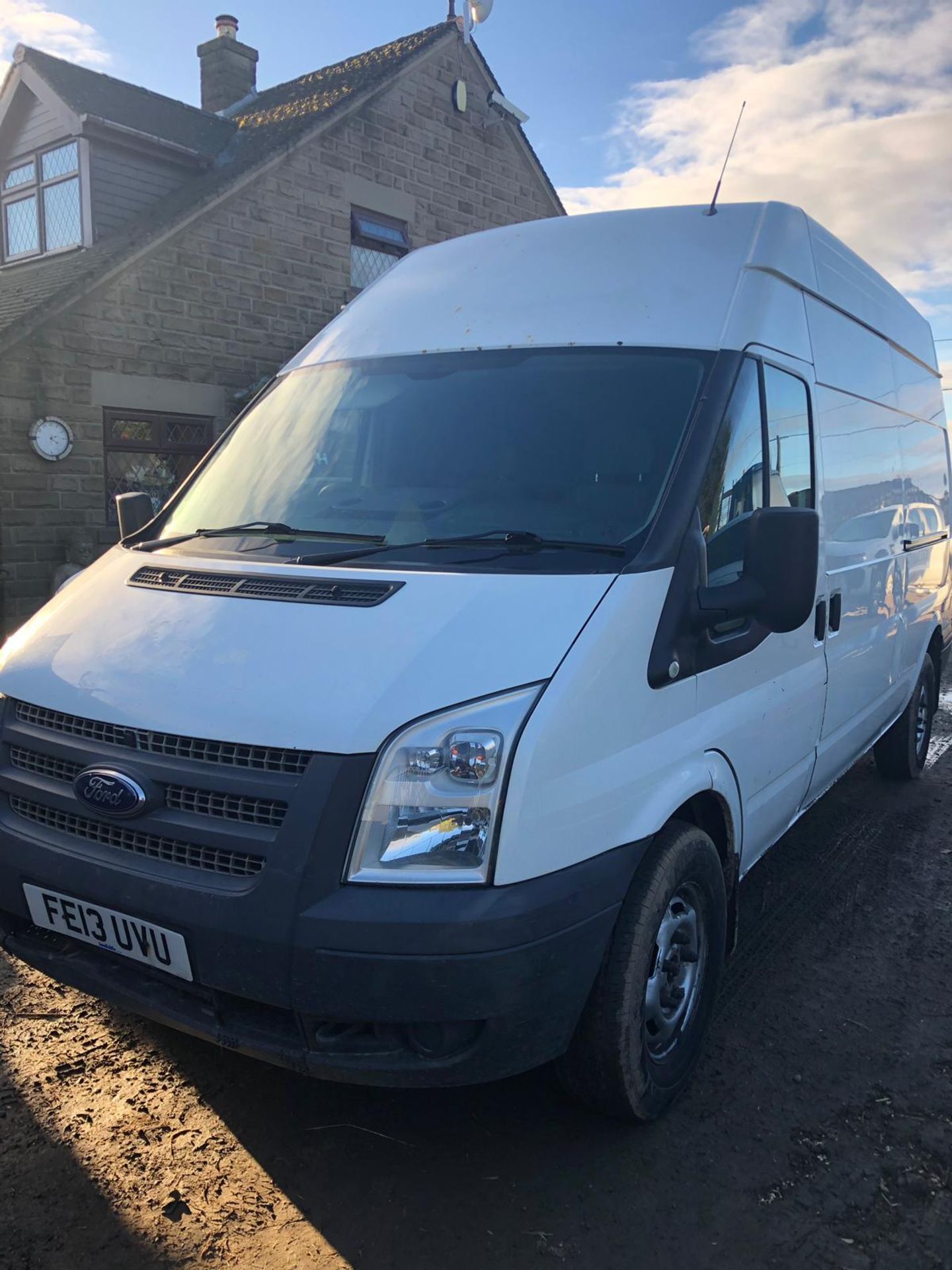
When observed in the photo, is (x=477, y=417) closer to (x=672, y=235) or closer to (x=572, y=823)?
(x=672, y=235)

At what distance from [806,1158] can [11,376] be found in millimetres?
10074

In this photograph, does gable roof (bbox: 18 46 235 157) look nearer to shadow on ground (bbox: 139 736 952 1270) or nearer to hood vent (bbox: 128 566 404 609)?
hood vent (bbox: 128 566 404 609)

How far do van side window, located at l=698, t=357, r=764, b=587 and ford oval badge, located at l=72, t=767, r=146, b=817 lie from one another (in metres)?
1.72

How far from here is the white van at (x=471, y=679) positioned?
2.34 m

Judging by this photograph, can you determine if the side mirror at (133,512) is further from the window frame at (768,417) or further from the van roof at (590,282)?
the window frame at (768,417)

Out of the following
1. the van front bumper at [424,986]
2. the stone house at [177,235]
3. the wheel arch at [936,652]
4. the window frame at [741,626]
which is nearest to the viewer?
the van front bumper at [424,986]

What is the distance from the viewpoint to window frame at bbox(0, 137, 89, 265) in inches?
484

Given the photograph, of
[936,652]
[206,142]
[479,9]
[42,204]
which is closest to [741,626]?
[936,652]

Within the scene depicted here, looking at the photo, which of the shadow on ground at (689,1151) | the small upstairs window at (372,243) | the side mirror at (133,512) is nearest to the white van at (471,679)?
the shadow on ground at (689,1151)

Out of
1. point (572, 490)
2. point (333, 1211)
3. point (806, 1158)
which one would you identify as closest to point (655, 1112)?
point (806, 1158)

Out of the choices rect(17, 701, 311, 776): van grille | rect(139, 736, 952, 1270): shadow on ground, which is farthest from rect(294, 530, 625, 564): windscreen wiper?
rect(139, 736, 952, 1270): shadow on ground

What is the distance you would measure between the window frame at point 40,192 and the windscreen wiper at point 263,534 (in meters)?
10.5

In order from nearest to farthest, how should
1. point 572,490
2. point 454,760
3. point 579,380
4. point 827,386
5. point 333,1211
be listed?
1. point 454,760
2. point 333,1211
3. point 572,490
4. point 579,380
5. point 827,386

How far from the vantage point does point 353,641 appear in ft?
8.39
